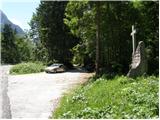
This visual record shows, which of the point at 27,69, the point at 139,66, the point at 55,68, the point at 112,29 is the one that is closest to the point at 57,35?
the point at 27,69

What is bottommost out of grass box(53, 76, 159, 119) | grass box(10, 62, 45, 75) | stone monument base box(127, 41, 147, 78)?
grass box(10, 62, 45, 75)

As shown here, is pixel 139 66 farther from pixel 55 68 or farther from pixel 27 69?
pixel 27 69

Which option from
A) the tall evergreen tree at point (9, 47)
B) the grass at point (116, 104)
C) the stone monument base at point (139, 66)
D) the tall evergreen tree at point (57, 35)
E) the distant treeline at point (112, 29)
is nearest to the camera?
the grass at point (116, 104)

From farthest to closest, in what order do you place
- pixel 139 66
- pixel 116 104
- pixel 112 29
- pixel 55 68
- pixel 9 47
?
pixel 9 47
pixel 55 68
pixel 112 29
pixel 139 66
pixel 116 104

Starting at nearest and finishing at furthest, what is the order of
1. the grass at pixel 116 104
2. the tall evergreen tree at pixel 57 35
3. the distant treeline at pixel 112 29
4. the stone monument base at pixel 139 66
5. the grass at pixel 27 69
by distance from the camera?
1. the grass at pixel 116 104
2. the stone monument base at pixel 139 66
3. the distant treeline at pixel 112 29
4. the grass at pixel 27 69
5. the tall evergreen tree at pixel 57 35

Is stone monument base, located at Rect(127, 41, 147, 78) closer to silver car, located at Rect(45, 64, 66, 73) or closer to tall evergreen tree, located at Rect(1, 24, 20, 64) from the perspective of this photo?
silver car, located at Rect(45, 64, 66, 73)

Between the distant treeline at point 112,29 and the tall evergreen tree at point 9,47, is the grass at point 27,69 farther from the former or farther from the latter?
the tall evergreen tree at point 9,47

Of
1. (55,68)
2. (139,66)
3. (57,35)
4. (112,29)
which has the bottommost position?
(55,68)

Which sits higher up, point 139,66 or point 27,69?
point 139,66

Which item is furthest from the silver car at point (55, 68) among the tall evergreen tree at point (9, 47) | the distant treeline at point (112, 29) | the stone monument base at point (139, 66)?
the tall evergreen tree at point (9, 47)

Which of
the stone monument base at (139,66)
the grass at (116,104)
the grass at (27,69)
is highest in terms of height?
the stone monument base at (139,66)

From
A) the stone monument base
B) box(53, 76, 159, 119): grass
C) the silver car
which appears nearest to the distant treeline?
the silver car

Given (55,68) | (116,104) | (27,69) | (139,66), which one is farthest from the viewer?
(27,69)

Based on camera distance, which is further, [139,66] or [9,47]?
[9,47]
